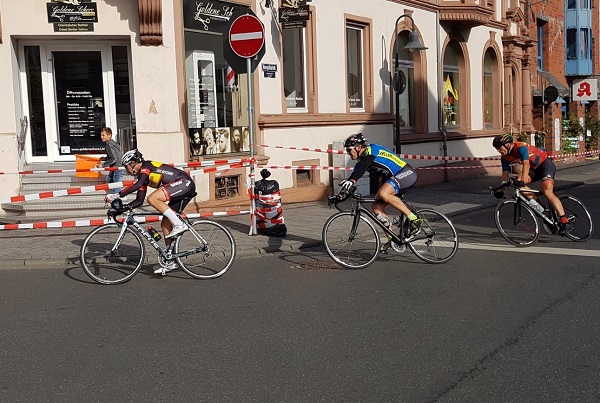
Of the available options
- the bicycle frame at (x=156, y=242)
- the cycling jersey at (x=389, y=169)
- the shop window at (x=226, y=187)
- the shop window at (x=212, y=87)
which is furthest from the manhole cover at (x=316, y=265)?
the shop window at (x=212, y=87)

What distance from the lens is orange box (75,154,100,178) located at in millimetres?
13070

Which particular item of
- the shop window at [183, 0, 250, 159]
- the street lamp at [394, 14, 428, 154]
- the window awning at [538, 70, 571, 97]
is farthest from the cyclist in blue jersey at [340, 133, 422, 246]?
the window awning at [538, 70, 571, 97]

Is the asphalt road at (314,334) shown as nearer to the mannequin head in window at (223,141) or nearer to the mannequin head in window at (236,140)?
the mannequin head in window at (223,141)

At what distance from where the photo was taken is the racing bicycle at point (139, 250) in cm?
834

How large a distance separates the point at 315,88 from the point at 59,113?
558 centimetres

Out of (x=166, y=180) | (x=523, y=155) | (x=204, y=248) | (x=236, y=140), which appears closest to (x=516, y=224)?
(x=523, y=155)

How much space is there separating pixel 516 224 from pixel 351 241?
9.13 ft

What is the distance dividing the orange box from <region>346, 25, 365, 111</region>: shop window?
7.23 m

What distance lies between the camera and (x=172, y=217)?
855 cm

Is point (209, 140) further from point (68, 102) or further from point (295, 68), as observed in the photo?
point (295, 68)

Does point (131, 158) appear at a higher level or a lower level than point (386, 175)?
higher

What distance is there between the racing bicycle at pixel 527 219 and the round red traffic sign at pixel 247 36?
13.0ft

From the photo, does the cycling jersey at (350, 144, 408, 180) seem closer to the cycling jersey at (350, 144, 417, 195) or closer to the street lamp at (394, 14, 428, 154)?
the cycling jersey at (350, 144, 417, 195)

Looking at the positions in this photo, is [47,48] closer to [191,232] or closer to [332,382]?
[191,232]
